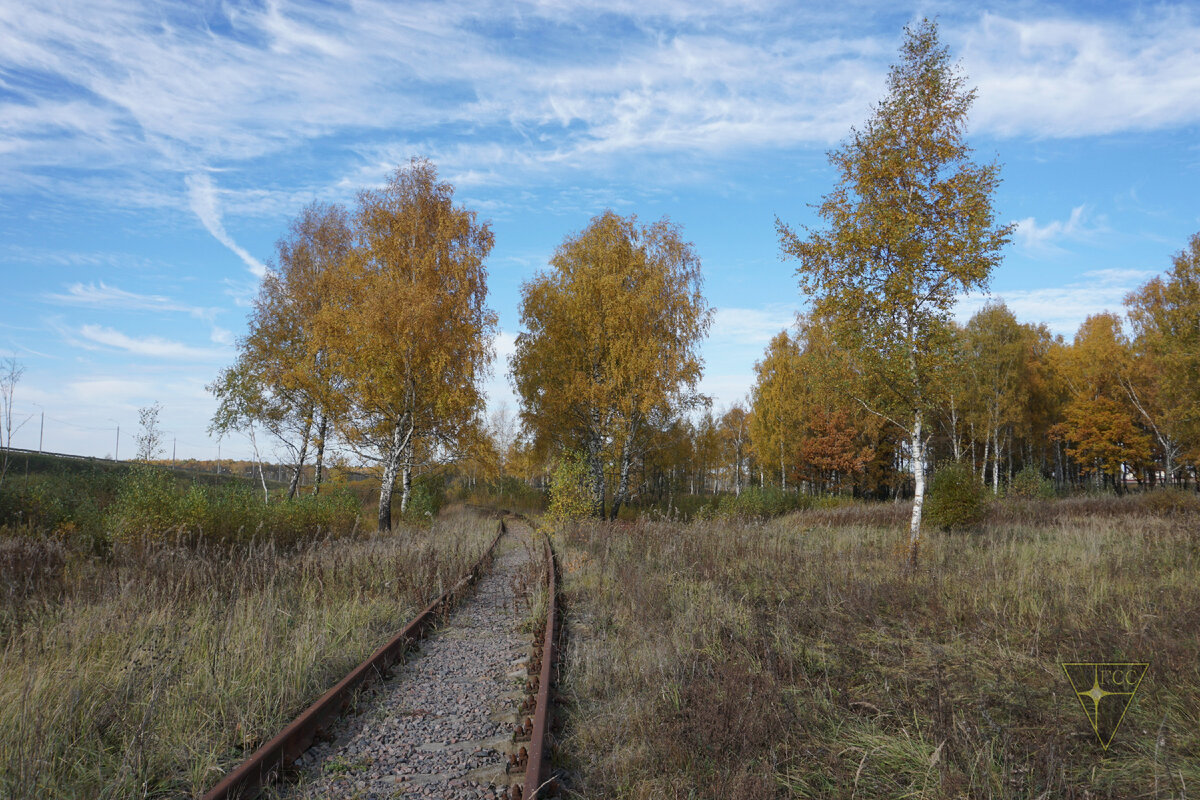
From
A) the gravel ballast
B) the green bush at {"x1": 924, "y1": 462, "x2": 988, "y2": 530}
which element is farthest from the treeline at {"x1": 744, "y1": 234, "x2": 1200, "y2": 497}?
the gravel ballast

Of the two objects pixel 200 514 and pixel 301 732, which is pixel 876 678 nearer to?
pixel 301 732

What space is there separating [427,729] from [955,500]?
14.9m

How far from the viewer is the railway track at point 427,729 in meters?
3.50

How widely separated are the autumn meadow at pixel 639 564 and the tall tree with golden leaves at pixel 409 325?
11 centimetres

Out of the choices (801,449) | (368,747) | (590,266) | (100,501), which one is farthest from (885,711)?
(801,449)

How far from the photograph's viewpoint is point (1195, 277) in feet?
94.3

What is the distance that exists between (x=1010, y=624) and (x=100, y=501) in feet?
58.0

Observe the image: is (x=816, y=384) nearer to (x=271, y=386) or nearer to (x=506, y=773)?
(x=506, y=773)

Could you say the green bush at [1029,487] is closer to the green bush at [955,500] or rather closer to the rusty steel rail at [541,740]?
the green bush at [955,500]

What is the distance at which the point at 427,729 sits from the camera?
173 inches

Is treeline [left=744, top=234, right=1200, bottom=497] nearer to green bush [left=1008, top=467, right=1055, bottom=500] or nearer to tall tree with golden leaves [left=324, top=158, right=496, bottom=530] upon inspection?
green bush [left=1008, top=467, right=1055, bottom=500]

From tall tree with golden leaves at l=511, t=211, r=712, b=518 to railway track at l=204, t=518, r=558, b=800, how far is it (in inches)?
656

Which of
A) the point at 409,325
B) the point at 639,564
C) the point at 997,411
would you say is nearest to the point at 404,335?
the point at 409,325

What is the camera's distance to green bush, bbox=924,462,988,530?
611 inches
